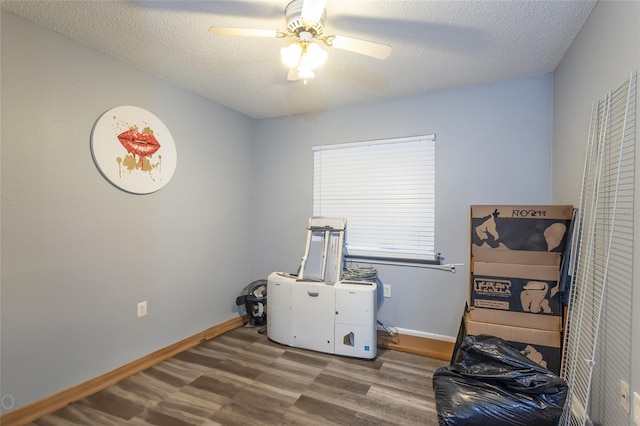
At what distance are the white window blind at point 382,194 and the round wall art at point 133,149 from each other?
5.05 ft

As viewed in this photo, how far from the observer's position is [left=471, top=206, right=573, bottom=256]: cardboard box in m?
1.96

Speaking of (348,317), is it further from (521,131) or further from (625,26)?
(625,26)

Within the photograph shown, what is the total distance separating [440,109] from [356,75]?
2.96 ft

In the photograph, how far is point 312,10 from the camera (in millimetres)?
1416

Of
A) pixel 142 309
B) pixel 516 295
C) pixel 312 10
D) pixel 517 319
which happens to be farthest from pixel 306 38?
pixel 142 309

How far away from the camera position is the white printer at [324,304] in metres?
2.63

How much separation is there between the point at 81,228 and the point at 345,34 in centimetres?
223

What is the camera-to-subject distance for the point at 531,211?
6.64 feet

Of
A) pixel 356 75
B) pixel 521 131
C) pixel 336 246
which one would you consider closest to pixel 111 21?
pixel 356 75

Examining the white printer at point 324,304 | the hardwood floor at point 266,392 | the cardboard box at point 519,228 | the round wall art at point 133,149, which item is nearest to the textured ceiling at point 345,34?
the round wall art at point 133,149

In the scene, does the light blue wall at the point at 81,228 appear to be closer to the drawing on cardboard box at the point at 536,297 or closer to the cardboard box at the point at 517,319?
the cardboard box at the point at 517,319

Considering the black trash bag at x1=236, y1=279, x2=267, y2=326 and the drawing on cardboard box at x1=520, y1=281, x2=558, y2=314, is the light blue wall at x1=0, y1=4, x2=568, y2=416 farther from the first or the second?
the drawing on cardboard box at x1=520, y1=281, x2=558, y2=314

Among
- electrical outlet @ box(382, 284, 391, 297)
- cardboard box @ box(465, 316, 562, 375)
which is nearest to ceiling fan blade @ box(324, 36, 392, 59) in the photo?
cardboard box @ box(465, 316, 562, 375)

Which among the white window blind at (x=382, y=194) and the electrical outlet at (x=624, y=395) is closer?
the electrical outlet at (x=624, y=395)
